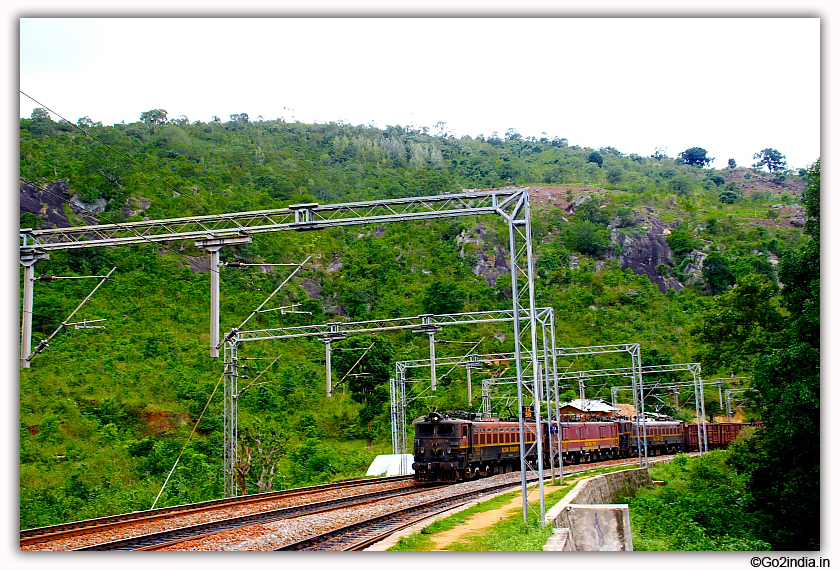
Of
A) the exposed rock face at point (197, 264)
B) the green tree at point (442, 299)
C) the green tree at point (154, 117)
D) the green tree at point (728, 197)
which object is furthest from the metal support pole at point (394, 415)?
the green tree at point (728, 197)

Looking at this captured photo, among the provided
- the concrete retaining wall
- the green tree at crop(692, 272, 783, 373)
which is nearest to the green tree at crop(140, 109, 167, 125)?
the green tree at crop(692, 272, 783, 373)

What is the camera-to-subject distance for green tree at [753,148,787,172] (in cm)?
10157

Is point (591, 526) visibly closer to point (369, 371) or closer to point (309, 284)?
point (369, 371)

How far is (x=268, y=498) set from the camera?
23.5 meters

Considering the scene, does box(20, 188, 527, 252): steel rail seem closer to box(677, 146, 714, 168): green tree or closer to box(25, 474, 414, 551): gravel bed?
box(25, 474, 414, 551): gravel bed

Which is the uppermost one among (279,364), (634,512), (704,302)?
(704,302)

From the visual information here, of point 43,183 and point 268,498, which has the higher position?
point 43,183

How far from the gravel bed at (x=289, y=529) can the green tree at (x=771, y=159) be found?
313ft

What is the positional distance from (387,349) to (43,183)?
21.6 meters

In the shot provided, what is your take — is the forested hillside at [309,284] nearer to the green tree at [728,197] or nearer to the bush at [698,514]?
the green tree at [728,197]

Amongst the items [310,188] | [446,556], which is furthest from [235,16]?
[310,188]

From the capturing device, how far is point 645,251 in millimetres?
83625

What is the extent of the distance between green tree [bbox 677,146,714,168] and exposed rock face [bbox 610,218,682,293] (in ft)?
167

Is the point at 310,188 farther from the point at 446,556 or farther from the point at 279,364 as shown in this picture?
the point at 446,556
